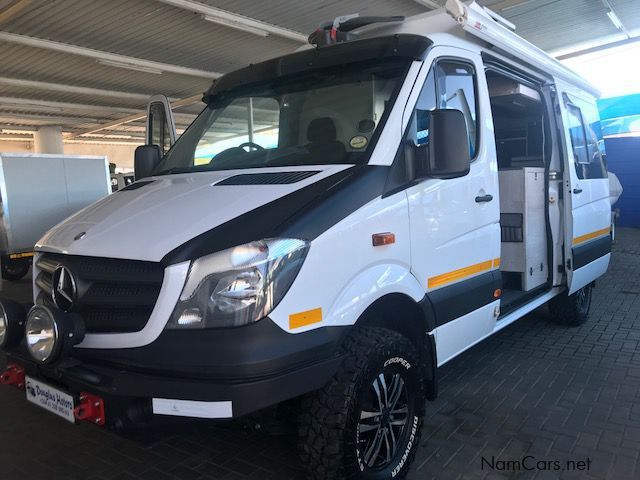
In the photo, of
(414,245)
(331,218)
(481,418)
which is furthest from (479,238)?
(331,218)

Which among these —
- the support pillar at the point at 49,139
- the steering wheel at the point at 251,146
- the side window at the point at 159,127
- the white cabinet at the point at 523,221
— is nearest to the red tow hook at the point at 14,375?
the steering wheel at the point at 251,146

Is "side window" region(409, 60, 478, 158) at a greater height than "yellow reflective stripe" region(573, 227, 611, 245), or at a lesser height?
greater

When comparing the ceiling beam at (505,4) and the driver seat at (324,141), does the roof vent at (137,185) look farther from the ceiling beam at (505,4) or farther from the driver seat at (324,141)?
the ceiling beam at (505,4)

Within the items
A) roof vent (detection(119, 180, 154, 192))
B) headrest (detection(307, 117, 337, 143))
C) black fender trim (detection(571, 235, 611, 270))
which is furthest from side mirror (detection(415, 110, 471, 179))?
black fender trim (detection(571, 235, 611, 270))

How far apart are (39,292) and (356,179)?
1.82 m

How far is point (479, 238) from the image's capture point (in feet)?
11.4

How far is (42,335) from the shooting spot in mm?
2314

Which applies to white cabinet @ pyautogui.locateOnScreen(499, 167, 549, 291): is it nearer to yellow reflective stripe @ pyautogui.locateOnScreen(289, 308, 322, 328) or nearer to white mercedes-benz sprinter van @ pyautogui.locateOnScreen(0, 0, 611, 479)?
white mercedes-benz sprinter van @ pyautogui.locateOnScreen(0, 0, 611, 479)

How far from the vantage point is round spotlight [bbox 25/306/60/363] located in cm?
225

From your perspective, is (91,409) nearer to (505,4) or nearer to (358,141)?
(358,141)

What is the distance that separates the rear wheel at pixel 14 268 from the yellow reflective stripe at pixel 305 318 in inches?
343

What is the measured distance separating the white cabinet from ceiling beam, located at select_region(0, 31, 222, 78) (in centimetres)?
1031

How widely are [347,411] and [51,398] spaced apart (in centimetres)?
138

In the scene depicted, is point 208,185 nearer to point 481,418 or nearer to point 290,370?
point 290,370
